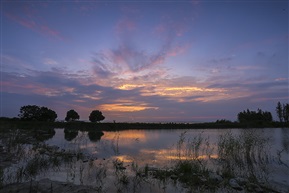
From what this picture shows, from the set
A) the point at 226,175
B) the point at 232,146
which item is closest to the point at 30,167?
the point at 226,175

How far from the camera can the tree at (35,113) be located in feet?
275

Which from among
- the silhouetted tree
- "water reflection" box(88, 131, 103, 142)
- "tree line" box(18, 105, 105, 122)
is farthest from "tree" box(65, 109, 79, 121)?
the silhouetted tree

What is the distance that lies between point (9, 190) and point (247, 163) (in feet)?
43.6

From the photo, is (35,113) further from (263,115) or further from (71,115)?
(263,115)

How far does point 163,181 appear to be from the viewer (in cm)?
1102

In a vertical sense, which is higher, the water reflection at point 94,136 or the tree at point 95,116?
the tree at point 95,116

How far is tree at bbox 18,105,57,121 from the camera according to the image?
8381 cm

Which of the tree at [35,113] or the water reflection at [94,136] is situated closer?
the water reflection at [94,136]

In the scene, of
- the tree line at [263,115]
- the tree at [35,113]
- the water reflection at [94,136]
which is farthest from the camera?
the tree line at [263,115]

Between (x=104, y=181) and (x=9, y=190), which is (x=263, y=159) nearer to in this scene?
(x=104, y=181)

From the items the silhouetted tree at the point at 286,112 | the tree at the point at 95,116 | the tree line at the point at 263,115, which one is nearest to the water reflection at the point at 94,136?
the tree at the point at 95,116

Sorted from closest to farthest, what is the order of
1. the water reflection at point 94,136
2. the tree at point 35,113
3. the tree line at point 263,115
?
the water reflection at point 94,136 → the tree at point 35,113 → the tree line at point 263,115

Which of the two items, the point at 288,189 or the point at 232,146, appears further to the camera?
the point at 232,146

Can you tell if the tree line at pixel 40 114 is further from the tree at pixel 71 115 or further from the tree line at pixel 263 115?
the tree line at pixel 263 115
